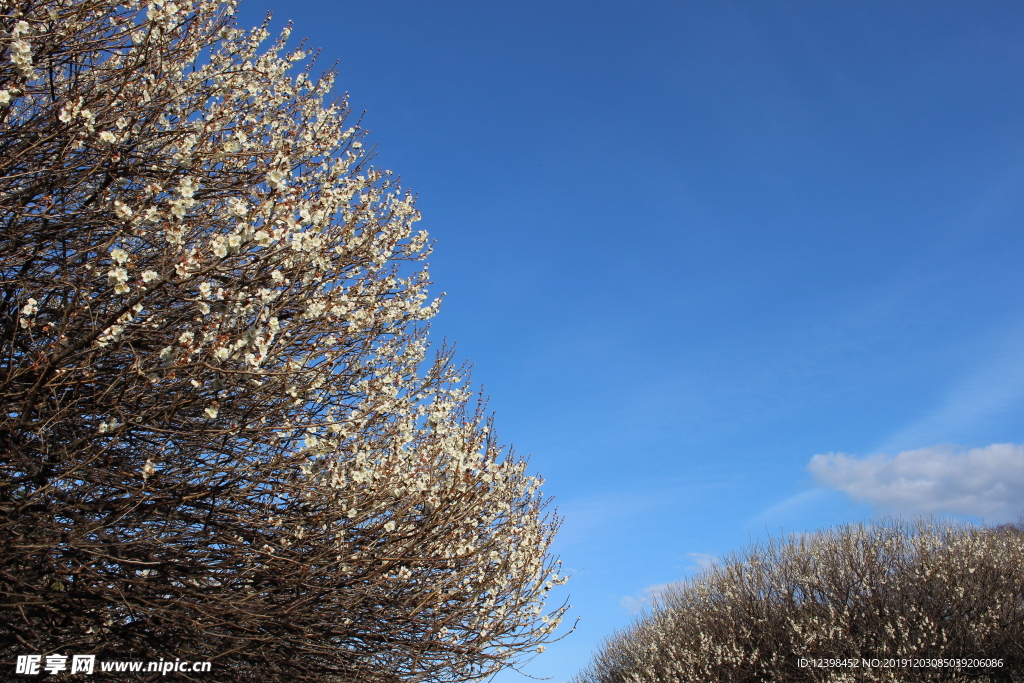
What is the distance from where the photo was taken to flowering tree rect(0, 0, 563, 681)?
224 inches

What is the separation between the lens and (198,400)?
6.00m

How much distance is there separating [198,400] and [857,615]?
20173mm

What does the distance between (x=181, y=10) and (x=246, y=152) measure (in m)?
1.76

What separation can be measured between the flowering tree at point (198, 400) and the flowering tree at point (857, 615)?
1375 centimetres

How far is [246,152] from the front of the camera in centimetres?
766

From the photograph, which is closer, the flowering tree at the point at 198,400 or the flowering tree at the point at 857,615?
the flowering tree at the point at 198,400

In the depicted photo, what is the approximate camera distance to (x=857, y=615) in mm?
19562

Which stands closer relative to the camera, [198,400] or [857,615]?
[198,400]

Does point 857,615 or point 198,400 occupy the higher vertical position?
point 198,400

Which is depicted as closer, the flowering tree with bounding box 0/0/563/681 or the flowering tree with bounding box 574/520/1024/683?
the flowering tree with bounding box 0/0/563/681

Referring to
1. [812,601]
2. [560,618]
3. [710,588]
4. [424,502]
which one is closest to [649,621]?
[710,588]

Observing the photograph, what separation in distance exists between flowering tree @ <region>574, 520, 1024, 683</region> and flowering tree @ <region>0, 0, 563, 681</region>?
1375 cm

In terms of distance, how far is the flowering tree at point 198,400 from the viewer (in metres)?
5.70

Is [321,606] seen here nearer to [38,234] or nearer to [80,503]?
[80,503]
